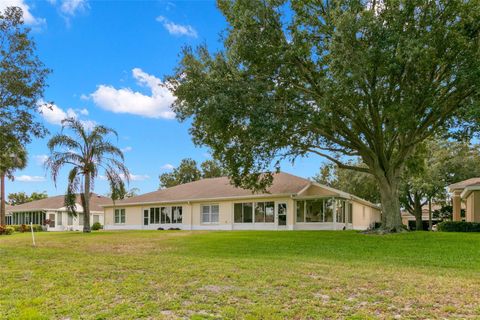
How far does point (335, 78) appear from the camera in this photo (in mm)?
16172

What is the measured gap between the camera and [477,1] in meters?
15.9

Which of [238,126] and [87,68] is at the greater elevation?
[87,68]

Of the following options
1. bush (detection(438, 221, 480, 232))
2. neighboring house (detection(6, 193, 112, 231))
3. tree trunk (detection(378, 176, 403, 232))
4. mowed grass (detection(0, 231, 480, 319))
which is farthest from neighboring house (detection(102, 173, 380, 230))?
mowed grass (detection(0, 231, 480, 319))

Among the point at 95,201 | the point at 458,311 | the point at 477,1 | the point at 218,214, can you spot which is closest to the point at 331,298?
the point at 458,311

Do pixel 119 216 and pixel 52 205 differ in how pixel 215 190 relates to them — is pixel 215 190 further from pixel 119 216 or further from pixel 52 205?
pixel 52 205

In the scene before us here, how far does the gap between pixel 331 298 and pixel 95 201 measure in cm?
4788

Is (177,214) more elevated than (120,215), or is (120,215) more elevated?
(177,214)

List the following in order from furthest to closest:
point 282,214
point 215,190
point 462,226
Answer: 1. point 215,190
2. point 282,214
3. point 462,226

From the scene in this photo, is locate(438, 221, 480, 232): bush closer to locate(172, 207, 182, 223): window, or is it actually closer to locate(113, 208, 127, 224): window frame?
locate(172, 207, 182, 223): window

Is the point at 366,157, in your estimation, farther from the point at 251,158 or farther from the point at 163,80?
the point at 163,80

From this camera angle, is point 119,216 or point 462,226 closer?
point 462,226

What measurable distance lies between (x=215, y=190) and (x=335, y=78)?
19.0 m

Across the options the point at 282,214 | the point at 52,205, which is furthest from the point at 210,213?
the point at 52,205

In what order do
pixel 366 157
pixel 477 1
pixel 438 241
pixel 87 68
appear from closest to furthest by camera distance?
pixel 477 1 < pixel 438 241 < pixel 87 68 < pixel 366 157
